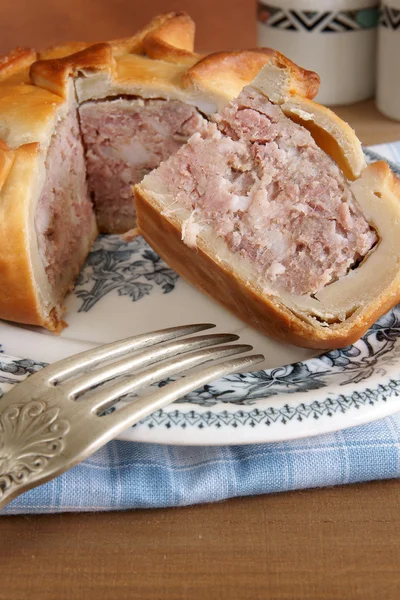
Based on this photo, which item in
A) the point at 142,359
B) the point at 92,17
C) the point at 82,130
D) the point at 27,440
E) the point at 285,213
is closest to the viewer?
the point at 27,440

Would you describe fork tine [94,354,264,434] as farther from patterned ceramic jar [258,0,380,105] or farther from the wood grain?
patterned ceramic jar [258,0,380,105]

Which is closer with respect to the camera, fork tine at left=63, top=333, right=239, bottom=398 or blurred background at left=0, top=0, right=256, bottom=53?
fork tine at left=63, top=333, right=239, bottom=398

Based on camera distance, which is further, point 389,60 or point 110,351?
point 389,60

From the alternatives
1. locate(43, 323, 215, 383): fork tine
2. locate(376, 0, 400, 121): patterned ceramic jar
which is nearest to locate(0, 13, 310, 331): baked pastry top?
locate(43, 323, 215, 383): fork tine

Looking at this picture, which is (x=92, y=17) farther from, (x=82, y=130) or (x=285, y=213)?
(x=285, y=213)

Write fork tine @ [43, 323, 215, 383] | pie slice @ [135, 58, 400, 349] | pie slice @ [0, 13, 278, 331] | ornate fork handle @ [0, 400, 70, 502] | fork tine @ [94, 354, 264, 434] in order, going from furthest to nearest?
1. pie slice @ [0, 13, 278, 331]
2. pie slice @ [135, 58, 400, 349]
3. fork tine @ [43, 323, 215, 383]
4. fork tine @ [94, 354, 264, 434]
5. ornate fork handle @ [0, 400, 70, 502]

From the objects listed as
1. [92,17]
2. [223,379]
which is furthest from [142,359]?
[92,17]
